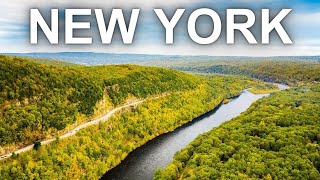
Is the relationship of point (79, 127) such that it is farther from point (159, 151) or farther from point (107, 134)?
point (159, 151)

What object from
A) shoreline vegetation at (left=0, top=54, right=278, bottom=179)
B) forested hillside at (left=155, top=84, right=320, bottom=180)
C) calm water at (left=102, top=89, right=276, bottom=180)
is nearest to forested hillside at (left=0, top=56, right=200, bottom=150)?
shoreline vegetation at (left=0, top=54, right=278, bottom=179)

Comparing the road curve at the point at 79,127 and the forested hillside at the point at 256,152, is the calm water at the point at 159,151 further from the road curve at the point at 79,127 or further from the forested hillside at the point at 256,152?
the road curve at the point at 79,127

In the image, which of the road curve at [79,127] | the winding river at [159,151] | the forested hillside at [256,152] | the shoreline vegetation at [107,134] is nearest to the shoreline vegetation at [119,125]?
the shoreline vegetation at [107,134]

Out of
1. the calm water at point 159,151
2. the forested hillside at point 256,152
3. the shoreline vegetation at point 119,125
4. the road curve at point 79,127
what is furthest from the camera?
the calm water at point 159,151

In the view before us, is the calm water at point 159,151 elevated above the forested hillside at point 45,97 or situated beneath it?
situated beneath

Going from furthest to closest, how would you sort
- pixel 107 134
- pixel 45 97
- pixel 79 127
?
pixel 107 134
pixel 79 127
pixel 45 97

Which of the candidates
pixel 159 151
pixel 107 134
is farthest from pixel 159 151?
pixel 107 134

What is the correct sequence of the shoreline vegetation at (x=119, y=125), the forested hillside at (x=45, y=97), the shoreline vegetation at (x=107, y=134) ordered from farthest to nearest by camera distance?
the forested hillside at (x=45, y=97) → the shoreline vegetation at (x=119, y=125) → the shoreline vegetation at (x=107, y=134)
